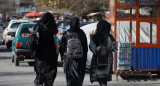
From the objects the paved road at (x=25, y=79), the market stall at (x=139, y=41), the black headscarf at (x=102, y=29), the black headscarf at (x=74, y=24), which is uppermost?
the black headscarf at (x=74, y=24)

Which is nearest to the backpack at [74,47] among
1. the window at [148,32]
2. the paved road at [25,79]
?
the paved road at [25,79]

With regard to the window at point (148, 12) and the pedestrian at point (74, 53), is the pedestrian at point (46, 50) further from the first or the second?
the window at point (148, 12)

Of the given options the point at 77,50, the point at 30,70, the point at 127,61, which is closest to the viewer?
the point at 77,50

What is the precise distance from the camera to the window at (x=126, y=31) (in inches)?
592

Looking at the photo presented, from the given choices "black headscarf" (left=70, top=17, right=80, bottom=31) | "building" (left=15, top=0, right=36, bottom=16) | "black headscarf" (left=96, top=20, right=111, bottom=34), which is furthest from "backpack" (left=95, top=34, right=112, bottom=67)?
"building" (left=15, top=0, right=36, bottom=16)

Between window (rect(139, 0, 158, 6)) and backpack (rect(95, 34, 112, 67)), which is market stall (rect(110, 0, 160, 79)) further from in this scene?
backpack (rect(95, 34, 112, 67))

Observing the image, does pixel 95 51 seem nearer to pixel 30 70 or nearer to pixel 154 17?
pixel 154 17

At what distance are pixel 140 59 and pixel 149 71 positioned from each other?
44 centimetres

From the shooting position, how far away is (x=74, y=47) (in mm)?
10461

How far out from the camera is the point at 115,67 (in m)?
14.8

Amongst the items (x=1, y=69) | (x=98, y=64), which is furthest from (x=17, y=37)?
(x=98, y=64)

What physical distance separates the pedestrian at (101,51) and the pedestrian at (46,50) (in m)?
0.94

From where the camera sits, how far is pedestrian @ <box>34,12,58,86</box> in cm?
1029

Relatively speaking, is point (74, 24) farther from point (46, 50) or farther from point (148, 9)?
point (148, 9)
